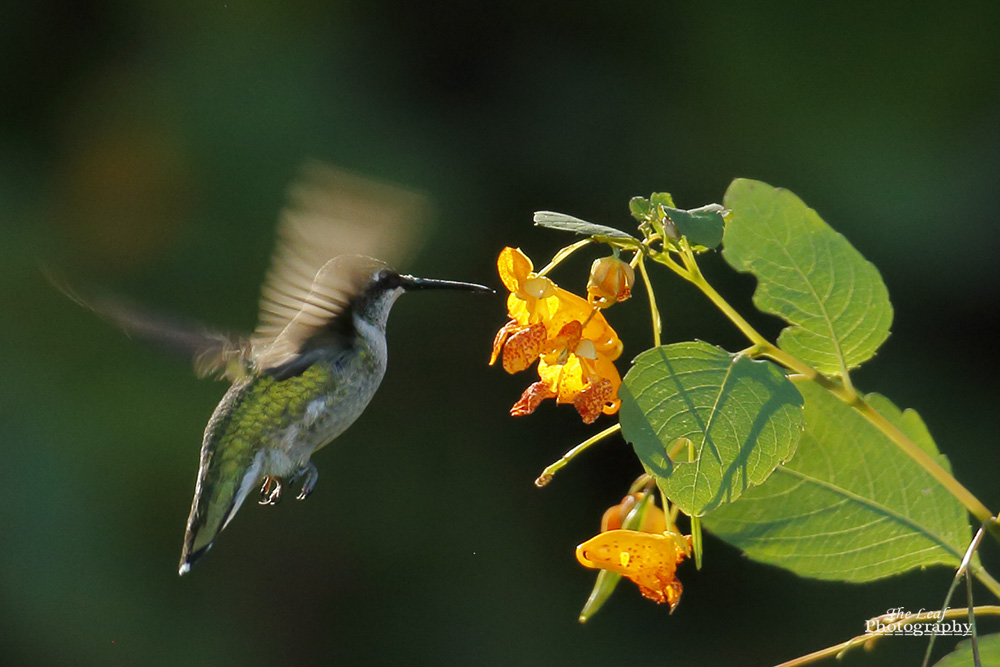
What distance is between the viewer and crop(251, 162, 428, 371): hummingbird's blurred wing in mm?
1381

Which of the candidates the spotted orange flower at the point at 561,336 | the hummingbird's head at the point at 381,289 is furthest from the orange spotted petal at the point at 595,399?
the hummingbird's head at the point at 381,289

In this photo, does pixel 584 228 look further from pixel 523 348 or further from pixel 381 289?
pixel 381 289

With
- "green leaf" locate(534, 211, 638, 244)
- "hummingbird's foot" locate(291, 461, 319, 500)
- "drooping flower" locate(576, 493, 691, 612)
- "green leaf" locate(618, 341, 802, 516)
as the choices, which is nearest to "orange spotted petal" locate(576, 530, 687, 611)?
"drooping flower" locate(576, 493, 691, 612)

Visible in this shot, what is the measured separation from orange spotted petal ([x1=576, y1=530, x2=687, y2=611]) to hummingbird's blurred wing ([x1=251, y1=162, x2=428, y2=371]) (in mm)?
466

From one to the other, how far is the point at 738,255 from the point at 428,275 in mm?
2150

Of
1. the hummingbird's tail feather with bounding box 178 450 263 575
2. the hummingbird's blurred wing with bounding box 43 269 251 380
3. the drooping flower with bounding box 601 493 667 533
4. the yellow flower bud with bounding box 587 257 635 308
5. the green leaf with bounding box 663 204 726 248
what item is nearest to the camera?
the green leaf with bounding box 663 204 726 248

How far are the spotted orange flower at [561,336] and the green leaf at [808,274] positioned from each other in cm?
17

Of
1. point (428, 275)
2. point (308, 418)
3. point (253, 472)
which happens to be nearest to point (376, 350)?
point (308, 418)

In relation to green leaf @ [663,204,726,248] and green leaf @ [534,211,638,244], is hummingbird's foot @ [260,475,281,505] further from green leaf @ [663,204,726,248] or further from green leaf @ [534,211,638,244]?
green leaf @ [663,204,726,248]

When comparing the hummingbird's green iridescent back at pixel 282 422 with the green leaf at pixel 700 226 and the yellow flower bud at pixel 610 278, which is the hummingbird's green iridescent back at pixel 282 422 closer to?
the yellow flower bud at pixel 610 278

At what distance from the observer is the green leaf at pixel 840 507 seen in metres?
1.27

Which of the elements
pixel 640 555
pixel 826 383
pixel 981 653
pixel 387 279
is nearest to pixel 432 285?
pixel 387 279

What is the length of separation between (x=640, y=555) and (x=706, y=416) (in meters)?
0.22

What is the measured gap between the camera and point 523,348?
48.6 inches
